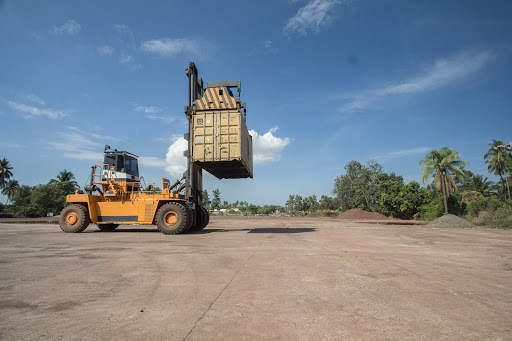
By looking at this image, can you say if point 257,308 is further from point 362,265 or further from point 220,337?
point 362,265

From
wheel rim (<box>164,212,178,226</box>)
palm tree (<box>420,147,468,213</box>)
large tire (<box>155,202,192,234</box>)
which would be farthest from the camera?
palm tree (<box>420,147,468,213</box>)

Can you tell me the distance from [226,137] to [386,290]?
351 inches

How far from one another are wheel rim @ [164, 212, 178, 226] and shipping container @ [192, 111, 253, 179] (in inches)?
103

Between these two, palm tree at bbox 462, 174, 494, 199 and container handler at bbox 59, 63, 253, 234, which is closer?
container handler at bbox 59, 63, 253, 234

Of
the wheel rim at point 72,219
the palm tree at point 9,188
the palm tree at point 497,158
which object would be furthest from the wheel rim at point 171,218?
the palm tree at point 9,188

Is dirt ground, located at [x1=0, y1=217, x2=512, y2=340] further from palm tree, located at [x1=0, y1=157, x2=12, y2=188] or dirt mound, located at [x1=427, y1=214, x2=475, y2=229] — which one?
palm tree, located at [x1=0, y1=157, x2=12, y2=188]

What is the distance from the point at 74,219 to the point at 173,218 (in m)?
5.04

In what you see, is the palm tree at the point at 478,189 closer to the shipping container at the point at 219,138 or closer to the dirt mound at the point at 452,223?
the dirt mound at the point at 452,223

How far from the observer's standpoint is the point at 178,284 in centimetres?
387

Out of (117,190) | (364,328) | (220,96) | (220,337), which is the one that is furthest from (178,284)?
(117,190)

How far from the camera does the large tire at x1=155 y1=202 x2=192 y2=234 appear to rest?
39.0 ft

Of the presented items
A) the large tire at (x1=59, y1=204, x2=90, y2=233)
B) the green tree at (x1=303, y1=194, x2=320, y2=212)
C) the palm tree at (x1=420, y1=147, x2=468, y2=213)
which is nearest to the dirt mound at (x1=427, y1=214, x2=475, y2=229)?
the palm tree at (x1=420, y1=147, x2=468, y2=213)

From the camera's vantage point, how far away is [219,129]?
11.7 m

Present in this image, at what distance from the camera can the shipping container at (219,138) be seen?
11.4 metres
